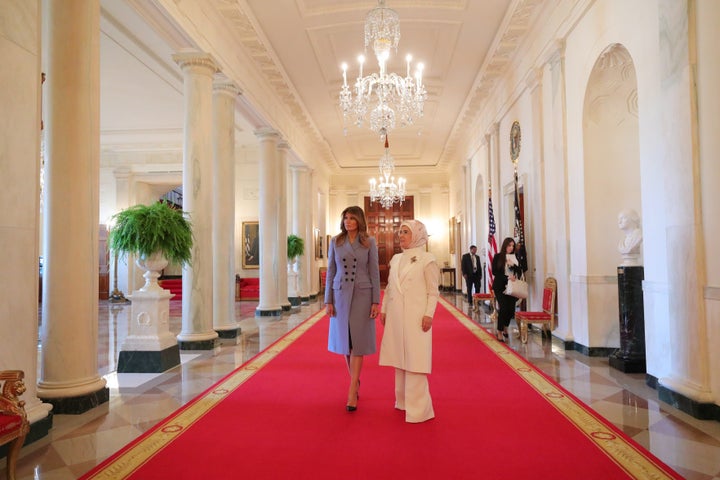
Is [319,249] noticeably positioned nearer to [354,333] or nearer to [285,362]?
[285,362]

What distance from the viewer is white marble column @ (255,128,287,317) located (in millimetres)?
10805

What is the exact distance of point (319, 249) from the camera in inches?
716

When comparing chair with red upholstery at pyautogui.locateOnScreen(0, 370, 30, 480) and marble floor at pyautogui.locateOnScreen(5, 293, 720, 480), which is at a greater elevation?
chair with red upholstery at pyautogui.locateOnScreen(0, 370, 30, 480)

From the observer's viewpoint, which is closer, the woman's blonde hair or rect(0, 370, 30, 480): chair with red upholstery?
rect(0, 370, 30, 480): chair with red upholstery

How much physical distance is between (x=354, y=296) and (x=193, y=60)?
15.8ft

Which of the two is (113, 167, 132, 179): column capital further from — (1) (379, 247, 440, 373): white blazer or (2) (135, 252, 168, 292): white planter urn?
(1) (379, 247, 440, 373): white blazer

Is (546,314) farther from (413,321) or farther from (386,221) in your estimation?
(386,221)

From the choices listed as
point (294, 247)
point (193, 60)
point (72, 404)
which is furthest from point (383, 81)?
point (294, 247)

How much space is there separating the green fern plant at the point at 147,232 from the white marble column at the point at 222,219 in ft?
7.16

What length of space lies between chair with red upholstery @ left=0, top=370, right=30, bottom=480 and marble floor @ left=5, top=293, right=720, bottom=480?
28 cm

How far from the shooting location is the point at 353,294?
3.85 meters

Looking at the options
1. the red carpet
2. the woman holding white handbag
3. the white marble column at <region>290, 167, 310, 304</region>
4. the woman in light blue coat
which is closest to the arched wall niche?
the woman holding white handbag

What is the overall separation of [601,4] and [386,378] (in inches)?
198

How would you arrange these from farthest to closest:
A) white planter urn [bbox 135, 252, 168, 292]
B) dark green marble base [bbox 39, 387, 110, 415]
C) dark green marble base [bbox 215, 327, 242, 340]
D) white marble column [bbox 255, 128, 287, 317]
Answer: white marble column [bbox 255, 128, 287, 317] < dark green marble base [bbox 215, 327, 242, 340] < white planter urn [bbox 135, 252, 168, 292] < dark green marble base [bbox 39, 387, 110, 415]
